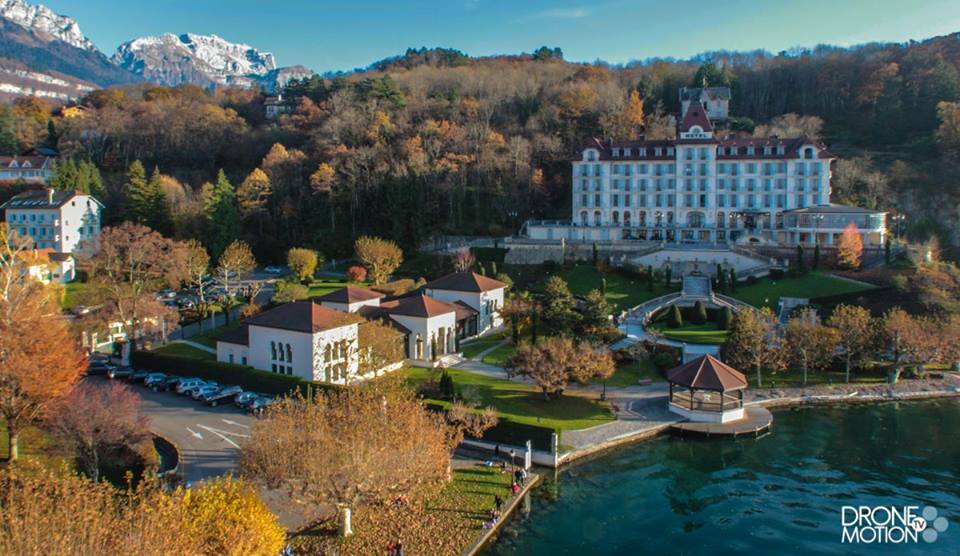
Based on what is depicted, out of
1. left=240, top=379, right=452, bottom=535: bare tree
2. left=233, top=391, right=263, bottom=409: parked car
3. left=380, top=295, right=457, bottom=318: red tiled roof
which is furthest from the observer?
left=380, top=295, right=457, bottom=318: red tiled roof

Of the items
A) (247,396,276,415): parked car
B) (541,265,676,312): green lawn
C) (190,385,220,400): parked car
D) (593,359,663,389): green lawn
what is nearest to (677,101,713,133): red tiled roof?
(541,265,676,312): green lawn

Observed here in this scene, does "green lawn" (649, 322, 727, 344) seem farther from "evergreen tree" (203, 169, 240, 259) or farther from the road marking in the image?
"evergreen tree" (203, 169, 240, 259)

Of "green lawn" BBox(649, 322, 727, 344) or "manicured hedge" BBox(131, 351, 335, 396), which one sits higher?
"green lawn" BBox(649, 322, 727, 344)

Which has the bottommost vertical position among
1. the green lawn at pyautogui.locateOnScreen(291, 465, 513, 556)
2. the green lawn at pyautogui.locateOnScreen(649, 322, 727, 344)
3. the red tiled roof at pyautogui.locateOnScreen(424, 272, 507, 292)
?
the green lawn at pyautogui.locateOnScreen(291, 465, 513, 556)

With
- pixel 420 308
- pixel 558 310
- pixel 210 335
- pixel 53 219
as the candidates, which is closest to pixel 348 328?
pixel 420 308

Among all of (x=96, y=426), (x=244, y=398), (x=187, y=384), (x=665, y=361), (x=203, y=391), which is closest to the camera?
(x=96, y=426)

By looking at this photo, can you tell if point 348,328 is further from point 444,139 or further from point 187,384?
point 444,139
